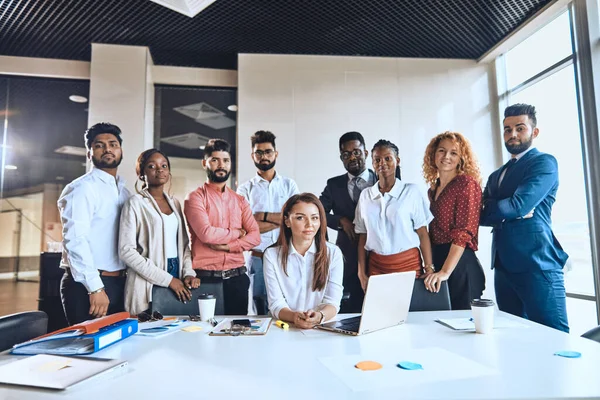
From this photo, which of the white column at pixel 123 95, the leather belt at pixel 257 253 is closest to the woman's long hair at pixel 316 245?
the leather belt at pixel 257 253

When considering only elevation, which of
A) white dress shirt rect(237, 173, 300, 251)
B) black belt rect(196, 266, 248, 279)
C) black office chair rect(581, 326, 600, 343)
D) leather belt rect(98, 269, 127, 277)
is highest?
white dress shirt rect(237, 173, 300, 251)

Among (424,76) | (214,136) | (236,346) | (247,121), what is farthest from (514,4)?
(236,346)

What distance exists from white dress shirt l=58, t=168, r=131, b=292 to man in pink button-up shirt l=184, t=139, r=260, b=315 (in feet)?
1.40

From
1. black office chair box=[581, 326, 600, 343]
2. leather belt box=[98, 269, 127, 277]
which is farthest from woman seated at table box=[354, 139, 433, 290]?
leather belt box=[98, 269, 127, 277]

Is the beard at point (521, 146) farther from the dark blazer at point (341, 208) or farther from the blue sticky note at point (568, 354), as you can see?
the blue sticky note at point (568, 354)

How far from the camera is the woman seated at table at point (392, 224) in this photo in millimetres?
2363

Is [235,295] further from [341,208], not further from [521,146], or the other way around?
[521,146]

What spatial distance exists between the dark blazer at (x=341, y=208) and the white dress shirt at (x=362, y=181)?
0.02 metres

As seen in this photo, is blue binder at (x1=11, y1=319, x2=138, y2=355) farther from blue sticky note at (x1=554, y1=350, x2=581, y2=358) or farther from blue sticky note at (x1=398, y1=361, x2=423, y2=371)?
blue sticky note at (x1=554, y1=350, x2=581, y2=358)

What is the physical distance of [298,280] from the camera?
1.96 metres

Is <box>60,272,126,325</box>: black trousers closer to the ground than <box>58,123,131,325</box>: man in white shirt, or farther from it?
closer to the ground

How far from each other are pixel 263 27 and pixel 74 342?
3543mm

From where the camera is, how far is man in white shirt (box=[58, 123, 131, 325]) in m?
2.13

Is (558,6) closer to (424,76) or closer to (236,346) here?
(424,76)
